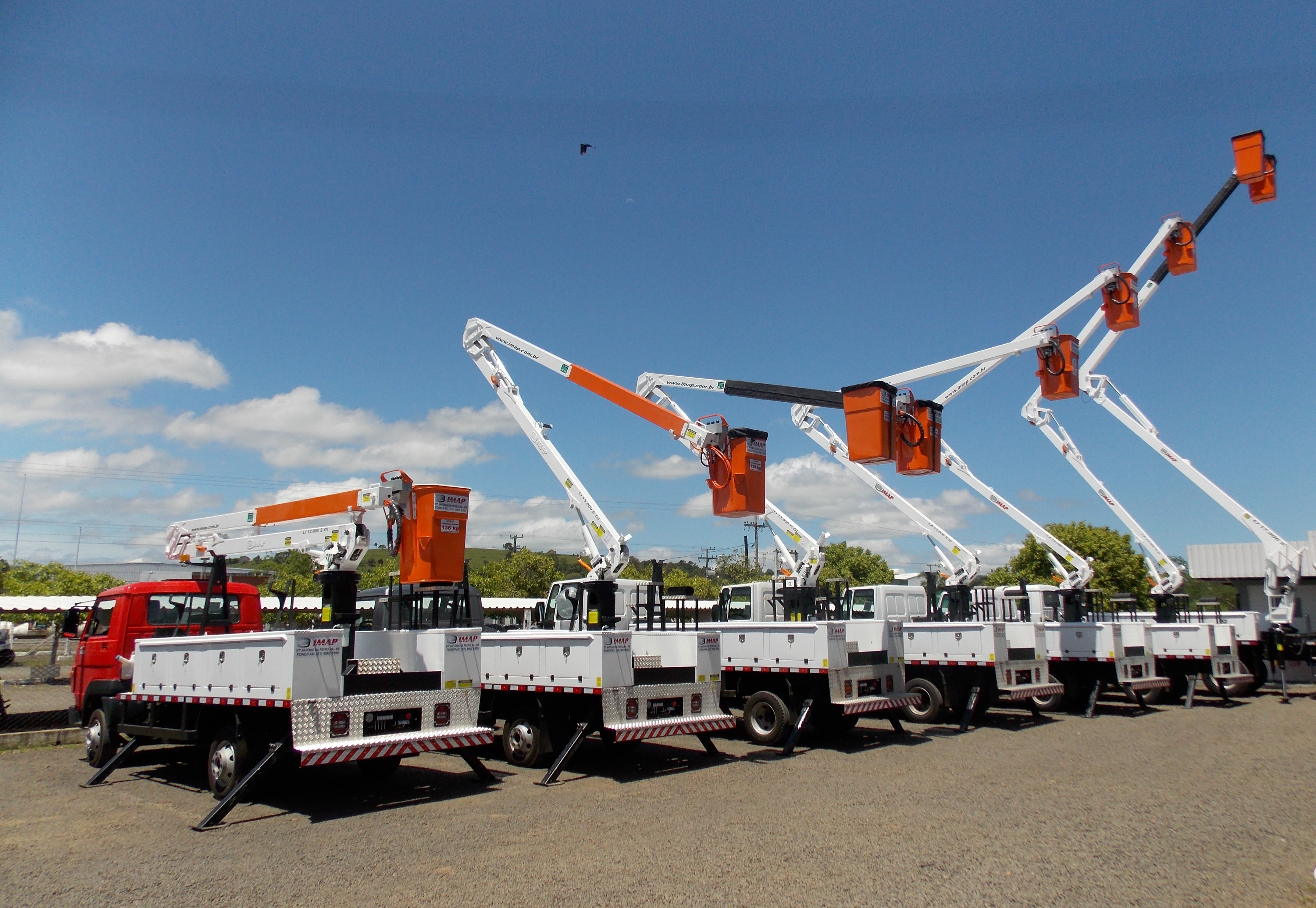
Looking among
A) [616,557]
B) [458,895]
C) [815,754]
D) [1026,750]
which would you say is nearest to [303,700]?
[458,895]

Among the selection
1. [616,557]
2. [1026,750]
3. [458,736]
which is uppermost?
[616,557]

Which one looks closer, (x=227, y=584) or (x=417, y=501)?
(x=417, y=501)

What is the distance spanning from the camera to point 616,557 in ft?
Answer: 43.0

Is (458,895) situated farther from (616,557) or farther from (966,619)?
(966,619)

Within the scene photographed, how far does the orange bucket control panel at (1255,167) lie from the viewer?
11.4m

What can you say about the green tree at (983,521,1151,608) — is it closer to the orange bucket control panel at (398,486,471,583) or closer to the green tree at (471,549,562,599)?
the green tree at (471,549,562,599)

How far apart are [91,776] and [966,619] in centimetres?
1671

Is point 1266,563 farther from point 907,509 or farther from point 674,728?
point 674,728

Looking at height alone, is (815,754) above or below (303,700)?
below

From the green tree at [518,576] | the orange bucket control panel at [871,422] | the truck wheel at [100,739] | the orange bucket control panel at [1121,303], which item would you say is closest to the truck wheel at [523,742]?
the truck wheel at [100,739]

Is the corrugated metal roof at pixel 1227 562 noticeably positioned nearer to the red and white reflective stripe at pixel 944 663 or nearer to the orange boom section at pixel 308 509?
the red and white reflective stripe at pixel 944 663

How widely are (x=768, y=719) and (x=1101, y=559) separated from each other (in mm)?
40643

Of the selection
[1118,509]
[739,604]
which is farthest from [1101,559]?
[739,604]

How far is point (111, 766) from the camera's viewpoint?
9.53 metres
